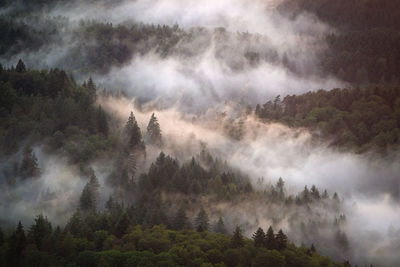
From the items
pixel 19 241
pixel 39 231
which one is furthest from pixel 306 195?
pixel 19 241

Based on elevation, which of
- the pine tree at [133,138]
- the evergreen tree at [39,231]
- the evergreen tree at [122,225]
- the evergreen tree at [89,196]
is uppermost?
the pine tree at [133,138]

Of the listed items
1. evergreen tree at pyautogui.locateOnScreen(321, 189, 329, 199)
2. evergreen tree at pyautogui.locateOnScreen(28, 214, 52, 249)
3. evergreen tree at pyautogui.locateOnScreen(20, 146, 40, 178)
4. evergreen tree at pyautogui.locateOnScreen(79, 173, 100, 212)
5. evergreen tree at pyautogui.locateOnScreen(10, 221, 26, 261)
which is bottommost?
evergreen tree at pyautogui.locateOnScreen(10, 221, 26, 261)

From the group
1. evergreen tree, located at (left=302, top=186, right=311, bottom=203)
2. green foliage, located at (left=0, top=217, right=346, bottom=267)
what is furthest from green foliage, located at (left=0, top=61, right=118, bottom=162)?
evergreen tree, located at (left=302, top=186, right=311, bottom=203)

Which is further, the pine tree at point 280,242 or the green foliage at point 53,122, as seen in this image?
the green foliage at point 53,122

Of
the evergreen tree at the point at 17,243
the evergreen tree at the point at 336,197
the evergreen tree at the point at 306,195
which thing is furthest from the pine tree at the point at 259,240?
the evergreen tree at the point at 336,197

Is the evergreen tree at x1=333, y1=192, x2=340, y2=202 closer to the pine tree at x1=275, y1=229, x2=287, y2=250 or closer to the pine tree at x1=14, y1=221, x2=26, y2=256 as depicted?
the pine tree at x1=275, y1=229, x2=287, y2=250

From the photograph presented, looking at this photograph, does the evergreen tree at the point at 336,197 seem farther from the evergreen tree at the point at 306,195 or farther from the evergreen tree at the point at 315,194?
the evergreen tree at the point at 306,195

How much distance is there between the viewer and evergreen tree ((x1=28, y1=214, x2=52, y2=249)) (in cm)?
12825

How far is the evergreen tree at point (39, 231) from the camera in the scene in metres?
128

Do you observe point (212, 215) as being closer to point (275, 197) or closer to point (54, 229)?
point (275, 197)

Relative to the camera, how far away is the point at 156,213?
153 m

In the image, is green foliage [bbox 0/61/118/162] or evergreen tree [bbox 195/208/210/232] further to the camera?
green foliage [bbox 0/61/118/162]

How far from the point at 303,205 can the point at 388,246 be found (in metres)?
30.2

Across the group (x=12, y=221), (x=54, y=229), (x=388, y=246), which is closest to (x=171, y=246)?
(x=54, y=229)
